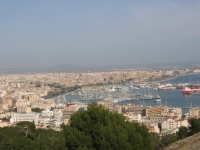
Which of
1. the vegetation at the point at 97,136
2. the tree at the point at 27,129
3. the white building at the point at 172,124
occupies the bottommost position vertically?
the white building at the point at 172,124

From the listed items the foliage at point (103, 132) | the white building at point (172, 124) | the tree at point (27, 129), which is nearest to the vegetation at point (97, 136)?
the foliage at point (103, 132)

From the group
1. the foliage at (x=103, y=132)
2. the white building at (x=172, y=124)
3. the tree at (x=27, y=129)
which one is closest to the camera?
the foliage at (x=103, y=132)

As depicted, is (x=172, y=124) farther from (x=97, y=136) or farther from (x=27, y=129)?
(x=97, y=136)

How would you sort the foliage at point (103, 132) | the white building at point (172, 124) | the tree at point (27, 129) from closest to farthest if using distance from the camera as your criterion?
the foliage at point (103, 132) → the tree at point (27, 129) → the white building at point (172, 124)

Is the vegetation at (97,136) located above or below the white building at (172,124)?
above

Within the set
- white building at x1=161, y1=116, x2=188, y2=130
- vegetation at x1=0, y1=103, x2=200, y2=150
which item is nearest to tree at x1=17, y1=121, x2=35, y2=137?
vegetation at x1=0, y1=103, x2=200, y2=150

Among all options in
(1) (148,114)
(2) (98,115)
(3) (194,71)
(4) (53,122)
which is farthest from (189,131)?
(3) (194,71)

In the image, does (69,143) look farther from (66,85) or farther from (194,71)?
(194,71)

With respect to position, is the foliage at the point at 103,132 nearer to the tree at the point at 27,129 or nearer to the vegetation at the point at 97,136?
the vegetation at the point at 97,136

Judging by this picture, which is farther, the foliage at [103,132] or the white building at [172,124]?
the white building at [172,124]
